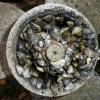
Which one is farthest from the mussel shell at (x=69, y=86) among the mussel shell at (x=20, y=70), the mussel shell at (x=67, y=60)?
the mussel shell at (x=20, y=70)

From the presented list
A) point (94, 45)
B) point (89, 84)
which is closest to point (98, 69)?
point (89, 84)

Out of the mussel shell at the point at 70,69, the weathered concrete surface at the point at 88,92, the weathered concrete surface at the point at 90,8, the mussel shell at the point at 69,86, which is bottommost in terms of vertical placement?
the weathered concrete surface at the point at 88,92

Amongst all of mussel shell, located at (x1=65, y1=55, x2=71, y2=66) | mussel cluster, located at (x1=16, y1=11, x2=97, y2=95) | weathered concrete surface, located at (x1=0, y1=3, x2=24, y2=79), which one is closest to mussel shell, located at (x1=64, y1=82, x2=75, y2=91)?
mussel cluster, located at (x1=16, y1=11, x2=97, y2=95)

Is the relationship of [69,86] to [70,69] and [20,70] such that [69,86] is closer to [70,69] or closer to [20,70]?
[70,69]

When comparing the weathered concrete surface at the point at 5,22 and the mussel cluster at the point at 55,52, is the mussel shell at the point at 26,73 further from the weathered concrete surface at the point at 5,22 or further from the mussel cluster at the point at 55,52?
the weathered concrete surface at the point at 5,22

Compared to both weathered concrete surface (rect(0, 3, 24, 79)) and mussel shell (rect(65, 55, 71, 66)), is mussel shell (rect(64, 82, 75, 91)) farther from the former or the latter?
weathered concrete surface (rect(0, 3, 24, 79))

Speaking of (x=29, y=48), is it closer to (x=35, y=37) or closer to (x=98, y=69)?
(x=35, y=37)

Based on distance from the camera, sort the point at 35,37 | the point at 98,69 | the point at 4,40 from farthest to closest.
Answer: the point at 98,69
the point at 4,40
the point at 35,37

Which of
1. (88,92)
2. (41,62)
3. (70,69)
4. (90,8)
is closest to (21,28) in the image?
(41,62)
